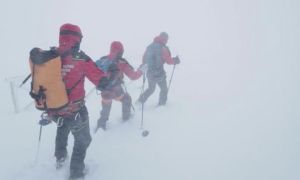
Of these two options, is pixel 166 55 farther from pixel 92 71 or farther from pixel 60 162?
pixel 60 162

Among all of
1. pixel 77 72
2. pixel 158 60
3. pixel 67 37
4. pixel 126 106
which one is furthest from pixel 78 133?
pixel 158 60

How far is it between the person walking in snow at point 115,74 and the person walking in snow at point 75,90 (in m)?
1.54

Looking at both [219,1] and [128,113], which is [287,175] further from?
[219,1]

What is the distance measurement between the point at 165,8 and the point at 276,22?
55.0 feet

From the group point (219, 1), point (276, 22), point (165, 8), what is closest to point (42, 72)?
point (276, 22)

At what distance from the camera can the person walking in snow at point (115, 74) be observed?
21.5 feet

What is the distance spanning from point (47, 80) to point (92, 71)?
2.58 feet

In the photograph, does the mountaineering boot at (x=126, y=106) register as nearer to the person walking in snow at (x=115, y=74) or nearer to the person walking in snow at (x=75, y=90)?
the person walking in snow at (x=115, y=74)

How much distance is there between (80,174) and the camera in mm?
5121

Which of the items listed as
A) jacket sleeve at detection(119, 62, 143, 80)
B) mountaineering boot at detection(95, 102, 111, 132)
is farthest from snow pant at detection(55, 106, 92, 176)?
jacket sleeve at detection(119, 62, 143, 80)

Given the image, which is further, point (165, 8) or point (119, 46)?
point (165, 8)

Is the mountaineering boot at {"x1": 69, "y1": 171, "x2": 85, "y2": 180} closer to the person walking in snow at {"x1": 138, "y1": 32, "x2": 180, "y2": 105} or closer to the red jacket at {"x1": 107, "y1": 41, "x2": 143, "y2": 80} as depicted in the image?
the red jacket at {"x1": 107, "y1": 41, "x2": 143, "y2": 80}

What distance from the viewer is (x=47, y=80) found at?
13.6 ft

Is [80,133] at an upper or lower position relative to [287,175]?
upper
